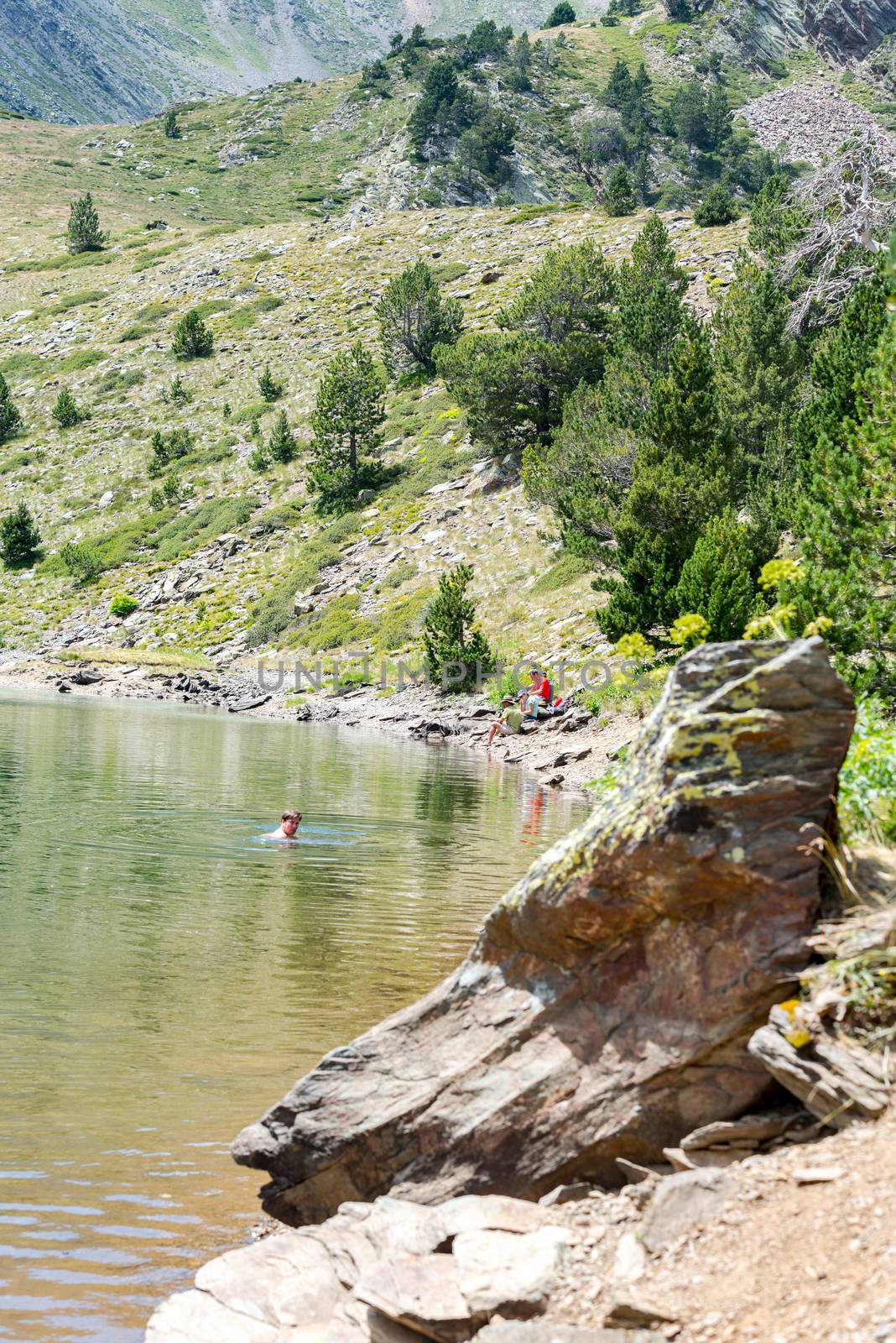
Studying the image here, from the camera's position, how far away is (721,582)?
2770cm

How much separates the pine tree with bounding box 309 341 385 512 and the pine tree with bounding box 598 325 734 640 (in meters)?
33.6

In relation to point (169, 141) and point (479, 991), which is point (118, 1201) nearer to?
point (479, 991)

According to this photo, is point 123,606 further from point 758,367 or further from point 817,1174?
point 817,1174

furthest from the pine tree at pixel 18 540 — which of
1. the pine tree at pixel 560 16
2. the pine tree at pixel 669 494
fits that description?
the pine tree at pixel 560 16

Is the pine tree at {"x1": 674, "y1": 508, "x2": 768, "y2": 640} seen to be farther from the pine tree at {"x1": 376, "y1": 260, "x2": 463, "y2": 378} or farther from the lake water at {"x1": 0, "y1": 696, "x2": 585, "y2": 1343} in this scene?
the pine tree at {"x1": 376, "y1": 260, "x2": 463, "y2": 378}

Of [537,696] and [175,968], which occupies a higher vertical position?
[537,696]

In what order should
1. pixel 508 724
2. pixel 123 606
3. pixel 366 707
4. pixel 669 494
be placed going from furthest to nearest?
pixel 123 606
pixel 366 707
pixel 508 724
pixel 669 494

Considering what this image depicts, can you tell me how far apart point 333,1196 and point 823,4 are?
230 metres

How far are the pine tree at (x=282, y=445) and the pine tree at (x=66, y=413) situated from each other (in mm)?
19146

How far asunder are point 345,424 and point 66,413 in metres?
27.6

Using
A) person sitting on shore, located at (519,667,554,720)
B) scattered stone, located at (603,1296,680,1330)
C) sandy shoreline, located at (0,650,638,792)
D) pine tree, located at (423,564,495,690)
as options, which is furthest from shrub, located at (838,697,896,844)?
pine tree, located at (423,564,495,690)

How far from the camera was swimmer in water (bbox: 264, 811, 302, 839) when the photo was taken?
18.3 metres

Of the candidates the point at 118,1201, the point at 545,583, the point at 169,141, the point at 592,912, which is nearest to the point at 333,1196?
the point at 118,1201

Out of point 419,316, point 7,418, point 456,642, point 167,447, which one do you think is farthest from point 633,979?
point 7,418
